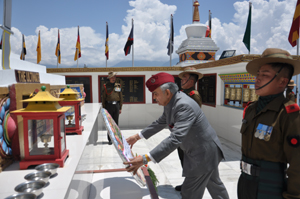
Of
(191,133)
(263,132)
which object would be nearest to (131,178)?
(191,133)

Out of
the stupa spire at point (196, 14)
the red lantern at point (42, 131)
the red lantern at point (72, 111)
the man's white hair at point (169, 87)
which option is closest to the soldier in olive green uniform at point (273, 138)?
the man's white hair at point (169, 87)

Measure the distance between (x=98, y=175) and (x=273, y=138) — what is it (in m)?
2.80

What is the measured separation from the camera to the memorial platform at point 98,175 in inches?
53.9

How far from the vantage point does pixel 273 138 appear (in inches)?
59.7

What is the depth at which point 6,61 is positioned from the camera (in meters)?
2.39

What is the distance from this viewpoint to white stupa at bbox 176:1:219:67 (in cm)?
1019

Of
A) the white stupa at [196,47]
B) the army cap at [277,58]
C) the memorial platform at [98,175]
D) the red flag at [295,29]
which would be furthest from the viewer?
the white stupa at [196,47]

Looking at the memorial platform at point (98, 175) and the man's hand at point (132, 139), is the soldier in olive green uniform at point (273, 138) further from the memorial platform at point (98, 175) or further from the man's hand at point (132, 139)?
the memorial platform at point (98, 175)

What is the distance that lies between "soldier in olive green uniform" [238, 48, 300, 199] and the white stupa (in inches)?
325

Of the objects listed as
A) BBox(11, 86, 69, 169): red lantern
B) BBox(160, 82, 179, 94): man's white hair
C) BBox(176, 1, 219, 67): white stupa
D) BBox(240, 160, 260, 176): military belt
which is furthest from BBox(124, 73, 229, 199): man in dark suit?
BBox(176, 1, 219, 67): white stupa

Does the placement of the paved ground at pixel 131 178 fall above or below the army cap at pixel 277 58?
below

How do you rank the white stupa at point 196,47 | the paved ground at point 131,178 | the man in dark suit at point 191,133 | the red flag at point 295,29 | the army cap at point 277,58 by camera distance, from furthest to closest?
1. the white stupa at point 196,47
2. the red flag at point 295,29
3. the paved ground at point 131,178
4. the man in dark suit at point 191,133
5. the army cap at point 277,58

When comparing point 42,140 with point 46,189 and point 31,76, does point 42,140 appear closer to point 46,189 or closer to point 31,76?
point 46,189

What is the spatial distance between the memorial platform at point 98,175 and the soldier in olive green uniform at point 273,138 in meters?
1.38
